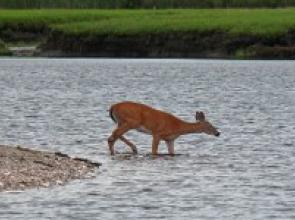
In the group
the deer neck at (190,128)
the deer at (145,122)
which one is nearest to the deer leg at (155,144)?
the deer at (145,122)

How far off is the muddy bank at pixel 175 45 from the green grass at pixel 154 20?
50 cm

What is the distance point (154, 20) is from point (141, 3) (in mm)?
19154

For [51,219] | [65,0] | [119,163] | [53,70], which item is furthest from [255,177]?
[65,0]

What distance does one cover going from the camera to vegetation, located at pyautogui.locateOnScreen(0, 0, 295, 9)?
12456 centimetres

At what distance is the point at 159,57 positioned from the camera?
10706 cm

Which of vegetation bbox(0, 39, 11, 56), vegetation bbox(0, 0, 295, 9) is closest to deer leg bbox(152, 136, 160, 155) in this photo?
vegetation bbox(0, 39, 11, 56)

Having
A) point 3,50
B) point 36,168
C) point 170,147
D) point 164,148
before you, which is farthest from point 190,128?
point 3,50

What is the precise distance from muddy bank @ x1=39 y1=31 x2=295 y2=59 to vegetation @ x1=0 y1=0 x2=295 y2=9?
17243 mm

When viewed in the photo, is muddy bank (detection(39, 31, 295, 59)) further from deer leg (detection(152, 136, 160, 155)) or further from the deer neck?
deer leg (detection(152, 136, 160, 155))

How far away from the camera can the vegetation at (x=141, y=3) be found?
124562 mm

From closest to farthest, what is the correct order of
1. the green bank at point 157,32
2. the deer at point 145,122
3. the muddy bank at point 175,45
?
the deer at point 145,122 → the muddy bank at point 175,45 → the green bank at point 157,32

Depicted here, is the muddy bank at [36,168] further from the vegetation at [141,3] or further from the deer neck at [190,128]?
the vegetation at [141,3]

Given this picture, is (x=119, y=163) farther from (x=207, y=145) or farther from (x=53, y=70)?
(x=53, y=70)

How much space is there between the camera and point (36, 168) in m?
26.9
